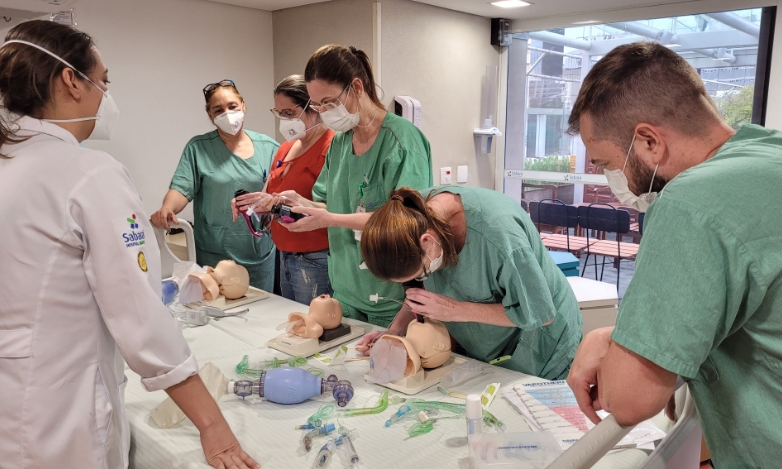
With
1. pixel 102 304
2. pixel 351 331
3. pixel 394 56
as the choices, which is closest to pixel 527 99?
pixel 394 56

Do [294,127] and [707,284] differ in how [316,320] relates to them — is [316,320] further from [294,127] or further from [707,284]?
[707,284]

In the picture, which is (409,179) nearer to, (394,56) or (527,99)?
(394,56)

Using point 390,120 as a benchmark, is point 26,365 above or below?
below

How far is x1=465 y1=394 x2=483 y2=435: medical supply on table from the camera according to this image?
1.30 meters

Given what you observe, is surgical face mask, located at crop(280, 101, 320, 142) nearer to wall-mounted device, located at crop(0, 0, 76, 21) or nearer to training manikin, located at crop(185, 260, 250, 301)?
training manikin, located at crop(185, 260, 250, 301)

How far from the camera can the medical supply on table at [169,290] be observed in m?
2.40

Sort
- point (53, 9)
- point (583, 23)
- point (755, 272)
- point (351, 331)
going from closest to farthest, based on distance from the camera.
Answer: point (755, 272) < point (351, 331) < point (53, 9) < point (583, 23)

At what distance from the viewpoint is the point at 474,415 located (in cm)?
131

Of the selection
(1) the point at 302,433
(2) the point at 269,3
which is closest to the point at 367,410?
(1) the point at 302,433

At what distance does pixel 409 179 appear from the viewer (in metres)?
2.05

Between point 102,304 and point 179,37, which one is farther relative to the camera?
point 179,37

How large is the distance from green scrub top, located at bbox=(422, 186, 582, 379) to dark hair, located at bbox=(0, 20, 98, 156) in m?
1.04

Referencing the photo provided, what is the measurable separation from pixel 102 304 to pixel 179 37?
112 inches

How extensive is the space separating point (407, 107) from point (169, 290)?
194cm
